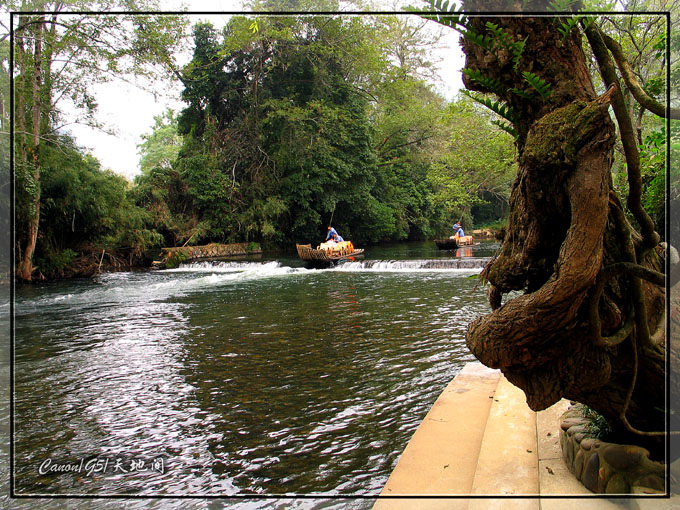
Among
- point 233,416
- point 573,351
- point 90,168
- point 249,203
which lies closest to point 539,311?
point 573,351

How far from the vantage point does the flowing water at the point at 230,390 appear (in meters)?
3.27

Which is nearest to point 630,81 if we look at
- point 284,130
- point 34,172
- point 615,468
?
point 615,468

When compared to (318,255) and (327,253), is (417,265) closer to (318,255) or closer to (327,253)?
(327,253)

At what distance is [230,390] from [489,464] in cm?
315

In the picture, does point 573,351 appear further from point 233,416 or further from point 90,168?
point 90,168

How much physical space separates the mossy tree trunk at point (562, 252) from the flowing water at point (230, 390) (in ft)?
1.80

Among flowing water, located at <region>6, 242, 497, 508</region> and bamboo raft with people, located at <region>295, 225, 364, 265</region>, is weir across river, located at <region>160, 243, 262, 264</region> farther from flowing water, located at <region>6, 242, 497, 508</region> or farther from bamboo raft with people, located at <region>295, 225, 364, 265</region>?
flowing water, located at <region>6, 242, 497, 508</region>

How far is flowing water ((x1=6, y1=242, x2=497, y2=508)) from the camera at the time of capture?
327 cm

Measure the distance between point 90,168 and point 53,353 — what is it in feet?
43.3

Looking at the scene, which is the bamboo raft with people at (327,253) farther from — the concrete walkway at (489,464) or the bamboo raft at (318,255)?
the concrete walkway at (489,464)

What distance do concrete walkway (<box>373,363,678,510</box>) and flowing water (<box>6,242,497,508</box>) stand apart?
1.54 ft

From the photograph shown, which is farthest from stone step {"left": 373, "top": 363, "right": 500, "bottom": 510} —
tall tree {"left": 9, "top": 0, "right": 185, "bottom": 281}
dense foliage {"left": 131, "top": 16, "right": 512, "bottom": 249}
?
dense foliage {"left": 131, "top": 16, "right": 512, "bottom": 249}

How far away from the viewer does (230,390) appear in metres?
5.00

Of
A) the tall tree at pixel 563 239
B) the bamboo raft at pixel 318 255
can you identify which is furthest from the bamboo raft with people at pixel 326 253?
the tall tree at pixel 563 239
